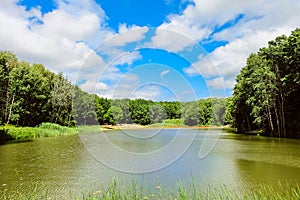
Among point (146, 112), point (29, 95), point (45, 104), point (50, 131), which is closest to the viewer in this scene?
point (146, 112)

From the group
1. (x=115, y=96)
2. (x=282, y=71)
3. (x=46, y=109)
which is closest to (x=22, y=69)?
(x=46, y=109)

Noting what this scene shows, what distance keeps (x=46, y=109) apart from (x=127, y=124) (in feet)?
91.5

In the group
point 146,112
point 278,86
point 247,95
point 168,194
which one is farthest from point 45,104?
point 168,194

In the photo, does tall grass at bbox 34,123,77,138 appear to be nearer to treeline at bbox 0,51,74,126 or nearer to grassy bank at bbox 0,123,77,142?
grassy bank at bbox 0,123,77,142

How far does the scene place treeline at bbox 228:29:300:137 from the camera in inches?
894

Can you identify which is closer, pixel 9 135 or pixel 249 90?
pixel 9 135

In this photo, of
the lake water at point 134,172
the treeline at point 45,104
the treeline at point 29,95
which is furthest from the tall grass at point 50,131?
the lake water at point 134,172

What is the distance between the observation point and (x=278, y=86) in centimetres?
2559

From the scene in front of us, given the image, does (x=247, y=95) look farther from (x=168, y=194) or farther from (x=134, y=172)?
(x=168, y=194)

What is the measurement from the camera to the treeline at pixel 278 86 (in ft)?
74.5

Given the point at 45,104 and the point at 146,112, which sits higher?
the point at 45,104

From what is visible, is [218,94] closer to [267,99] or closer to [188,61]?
[188,61]

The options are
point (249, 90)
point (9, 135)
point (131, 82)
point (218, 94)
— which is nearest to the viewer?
point (131, 82)

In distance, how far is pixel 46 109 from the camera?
37.1 meters
